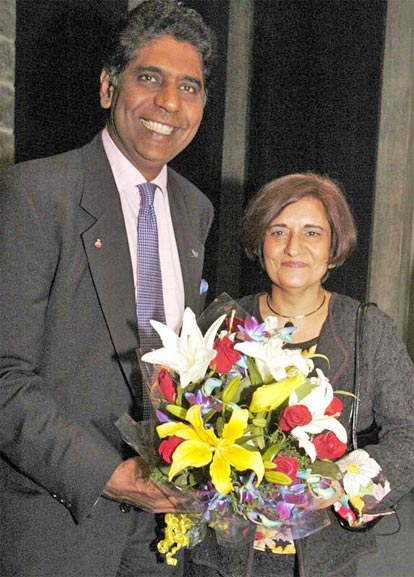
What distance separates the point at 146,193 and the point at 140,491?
74 centimetres

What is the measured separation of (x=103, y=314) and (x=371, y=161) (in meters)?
3.71

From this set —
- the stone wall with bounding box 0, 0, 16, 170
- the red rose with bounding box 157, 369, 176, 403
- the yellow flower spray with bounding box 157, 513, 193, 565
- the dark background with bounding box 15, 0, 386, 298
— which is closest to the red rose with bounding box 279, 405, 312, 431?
the red rose with bounding box 157, 369, 176, 403

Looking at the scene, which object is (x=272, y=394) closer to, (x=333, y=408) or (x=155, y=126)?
(x=333, y=408)

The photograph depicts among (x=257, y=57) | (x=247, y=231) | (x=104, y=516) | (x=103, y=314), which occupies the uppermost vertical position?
(x=257, y=57)

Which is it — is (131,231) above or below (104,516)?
above

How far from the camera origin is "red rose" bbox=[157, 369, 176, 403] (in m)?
1.49

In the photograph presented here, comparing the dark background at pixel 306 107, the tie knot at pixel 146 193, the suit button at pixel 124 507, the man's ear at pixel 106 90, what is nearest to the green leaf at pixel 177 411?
the suit button at pixel 124 507

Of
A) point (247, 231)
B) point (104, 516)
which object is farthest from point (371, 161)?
point (104, 516)

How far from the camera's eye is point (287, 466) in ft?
4.68

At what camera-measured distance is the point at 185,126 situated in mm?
1975

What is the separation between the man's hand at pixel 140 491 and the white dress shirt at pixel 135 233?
39 cm

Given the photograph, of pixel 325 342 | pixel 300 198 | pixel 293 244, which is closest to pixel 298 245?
pixel 293 244

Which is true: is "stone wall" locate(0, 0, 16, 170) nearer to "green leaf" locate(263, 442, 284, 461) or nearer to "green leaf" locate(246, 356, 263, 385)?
"green leaf" locate(246, 356, 263, 385)

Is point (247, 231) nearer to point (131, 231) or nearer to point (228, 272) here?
point (131, 231)
